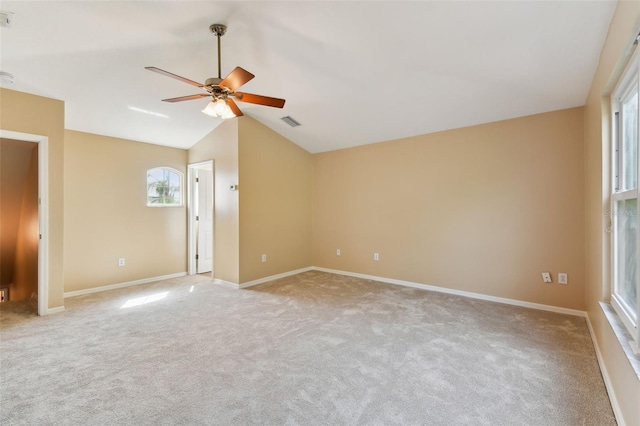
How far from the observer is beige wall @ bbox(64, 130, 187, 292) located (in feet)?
13.5

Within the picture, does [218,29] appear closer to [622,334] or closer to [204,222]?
[622,334]

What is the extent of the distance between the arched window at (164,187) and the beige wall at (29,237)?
56.4 inches

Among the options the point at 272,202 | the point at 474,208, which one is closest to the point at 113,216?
Answer: the point at 272,202

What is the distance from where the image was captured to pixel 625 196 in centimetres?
179

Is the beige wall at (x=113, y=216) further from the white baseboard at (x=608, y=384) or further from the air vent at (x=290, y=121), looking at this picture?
the white baseboard at (x=608, y=384)

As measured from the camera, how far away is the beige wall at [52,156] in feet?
10.5

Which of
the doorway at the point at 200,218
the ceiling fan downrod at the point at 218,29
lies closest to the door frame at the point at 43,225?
the doorway at the point at 200,218

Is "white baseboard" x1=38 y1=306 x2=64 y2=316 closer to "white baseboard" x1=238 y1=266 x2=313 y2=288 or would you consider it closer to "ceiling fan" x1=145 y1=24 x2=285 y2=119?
"white baseboard" x1=238 y1=266 x2=313 y2=288

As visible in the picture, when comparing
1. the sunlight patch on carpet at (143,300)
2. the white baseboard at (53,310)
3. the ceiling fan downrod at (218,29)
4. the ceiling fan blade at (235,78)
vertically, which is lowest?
the sunlight patch on carpet at (143,300)

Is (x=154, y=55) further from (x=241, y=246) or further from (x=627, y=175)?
(x=627, y=175)

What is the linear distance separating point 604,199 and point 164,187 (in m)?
5.95

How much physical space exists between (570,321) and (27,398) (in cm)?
481

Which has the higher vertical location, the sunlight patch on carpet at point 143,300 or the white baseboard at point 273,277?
the white baseboard at point 273,277

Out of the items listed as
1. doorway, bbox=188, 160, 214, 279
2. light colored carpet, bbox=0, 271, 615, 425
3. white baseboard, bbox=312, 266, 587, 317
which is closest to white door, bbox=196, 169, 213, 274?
doorway, bbox=188, 160, 214, 279
